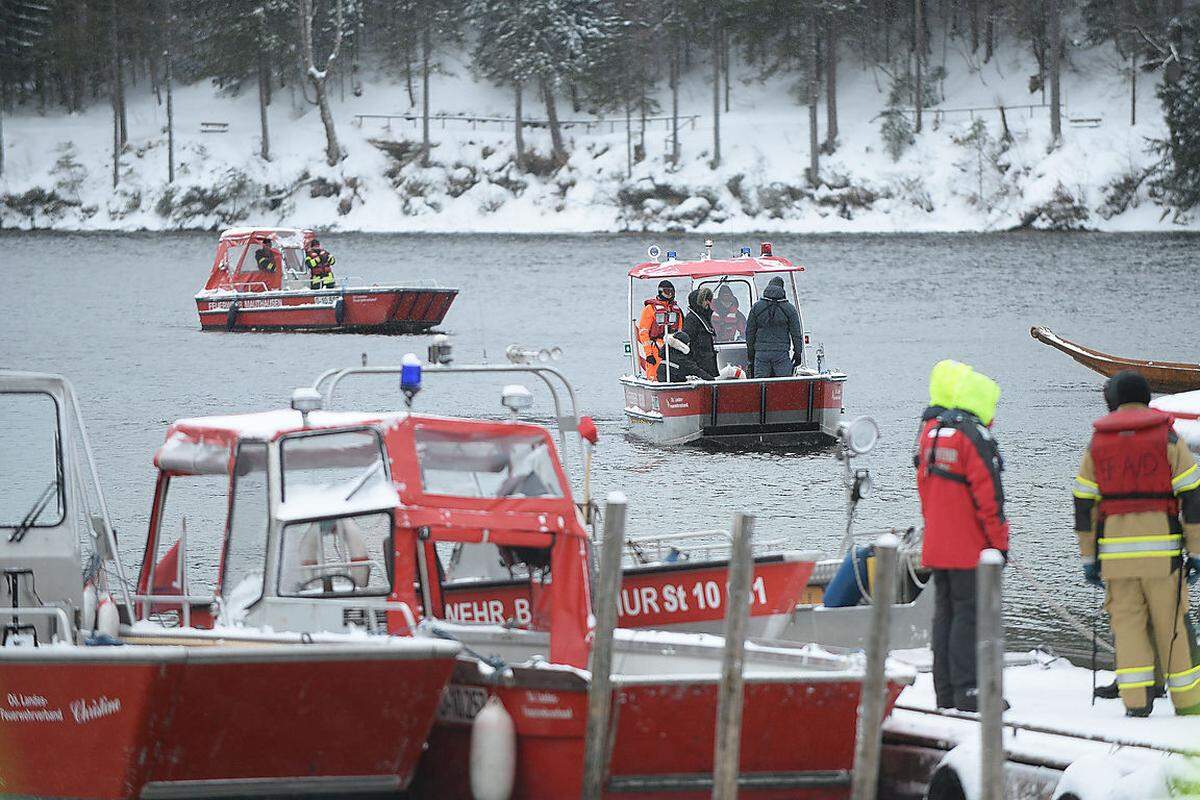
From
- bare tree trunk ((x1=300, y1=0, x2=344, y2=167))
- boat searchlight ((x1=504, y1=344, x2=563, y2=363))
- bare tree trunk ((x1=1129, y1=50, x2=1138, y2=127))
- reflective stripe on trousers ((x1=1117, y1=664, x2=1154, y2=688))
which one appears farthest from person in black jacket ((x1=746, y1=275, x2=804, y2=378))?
bare tree trunk ((x1=300, y1=0, x2=344, y2=167))

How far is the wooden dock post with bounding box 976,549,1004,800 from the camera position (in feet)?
21.8

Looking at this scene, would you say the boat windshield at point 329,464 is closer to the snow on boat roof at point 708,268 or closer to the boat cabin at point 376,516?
the boat cabin at point 376,516

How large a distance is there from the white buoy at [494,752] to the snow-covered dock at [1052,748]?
6.26 ft

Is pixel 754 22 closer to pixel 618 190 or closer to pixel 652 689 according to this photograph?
pixel 618 190

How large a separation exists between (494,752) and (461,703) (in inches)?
15.1

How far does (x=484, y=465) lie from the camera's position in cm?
1022

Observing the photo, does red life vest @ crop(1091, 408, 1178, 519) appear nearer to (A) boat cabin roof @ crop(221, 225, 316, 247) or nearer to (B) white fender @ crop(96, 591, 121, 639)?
(B) white fender @ crop(96, 591, 121, 639)

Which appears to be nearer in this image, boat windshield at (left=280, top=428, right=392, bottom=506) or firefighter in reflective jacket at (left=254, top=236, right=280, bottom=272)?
boat windshield at (left=280, top=428, right=392, bottom=506)

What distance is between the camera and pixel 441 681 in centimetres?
880

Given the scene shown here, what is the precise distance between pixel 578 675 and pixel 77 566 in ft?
10.4

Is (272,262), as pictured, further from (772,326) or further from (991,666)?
(991,666)

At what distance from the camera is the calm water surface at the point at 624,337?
798 inches

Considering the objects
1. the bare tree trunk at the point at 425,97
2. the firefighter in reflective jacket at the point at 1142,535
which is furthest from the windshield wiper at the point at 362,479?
the bare tree trunk at the point at 425,97

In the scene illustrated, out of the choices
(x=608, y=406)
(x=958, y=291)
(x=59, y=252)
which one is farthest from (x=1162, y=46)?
(x=608, y=406)
